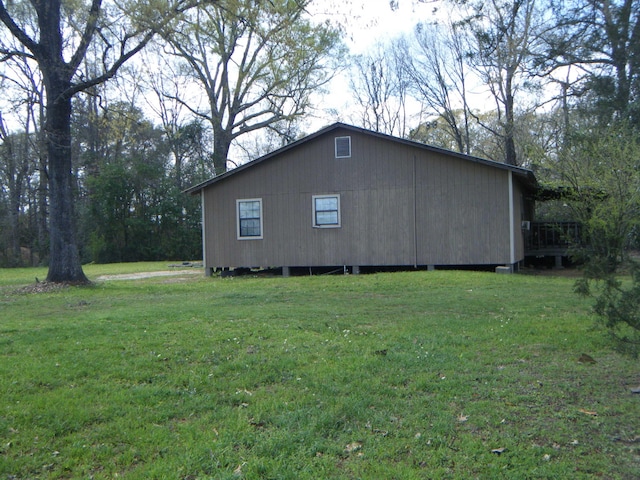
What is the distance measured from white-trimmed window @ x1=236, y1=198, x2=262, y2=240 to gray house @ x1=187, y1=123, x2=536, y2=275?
0.10 feet

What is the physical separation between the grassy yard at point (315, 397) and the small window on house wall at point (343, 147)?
341 inches

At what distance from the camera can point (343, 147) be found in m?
16.4

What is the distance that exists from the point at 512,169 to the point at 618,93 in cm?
Result: 847

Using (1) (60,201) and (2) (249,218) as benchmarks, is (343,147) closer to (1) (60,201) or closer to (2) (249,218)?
(2) (249,218)

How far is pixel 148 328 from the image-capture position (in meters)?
7.25

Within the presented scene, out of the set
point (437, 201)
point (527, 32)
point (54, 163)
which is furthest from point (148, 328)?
point (437, 201)

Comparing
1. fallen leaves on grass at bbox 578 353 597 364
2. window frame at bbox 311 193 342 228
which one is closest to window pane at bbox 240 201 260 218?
window frame at bbox 311 193 342 228

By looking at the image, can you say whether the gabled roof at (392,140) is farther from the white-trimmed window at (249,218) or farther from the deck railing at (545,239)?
the deck railing at (545,239)

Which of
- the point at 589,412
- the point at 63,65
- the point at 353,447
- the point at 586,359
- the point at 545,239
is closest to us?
the point at 353,447

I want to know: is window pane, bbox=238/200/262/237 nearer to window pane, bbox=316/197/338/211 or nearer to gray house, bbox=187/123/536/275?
gray house, bbox=187/123/536/275

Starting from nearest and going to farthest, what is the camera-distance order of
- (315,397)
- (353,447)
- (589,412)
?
(353,447) < (589,412) < (315,397)

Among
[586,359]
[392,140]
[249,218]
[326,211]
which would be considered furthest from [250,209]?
[586,359]

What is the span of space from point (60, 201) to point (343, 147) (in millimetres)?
7970

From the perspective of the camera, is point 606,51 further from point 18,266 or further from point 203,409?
point 18,266
